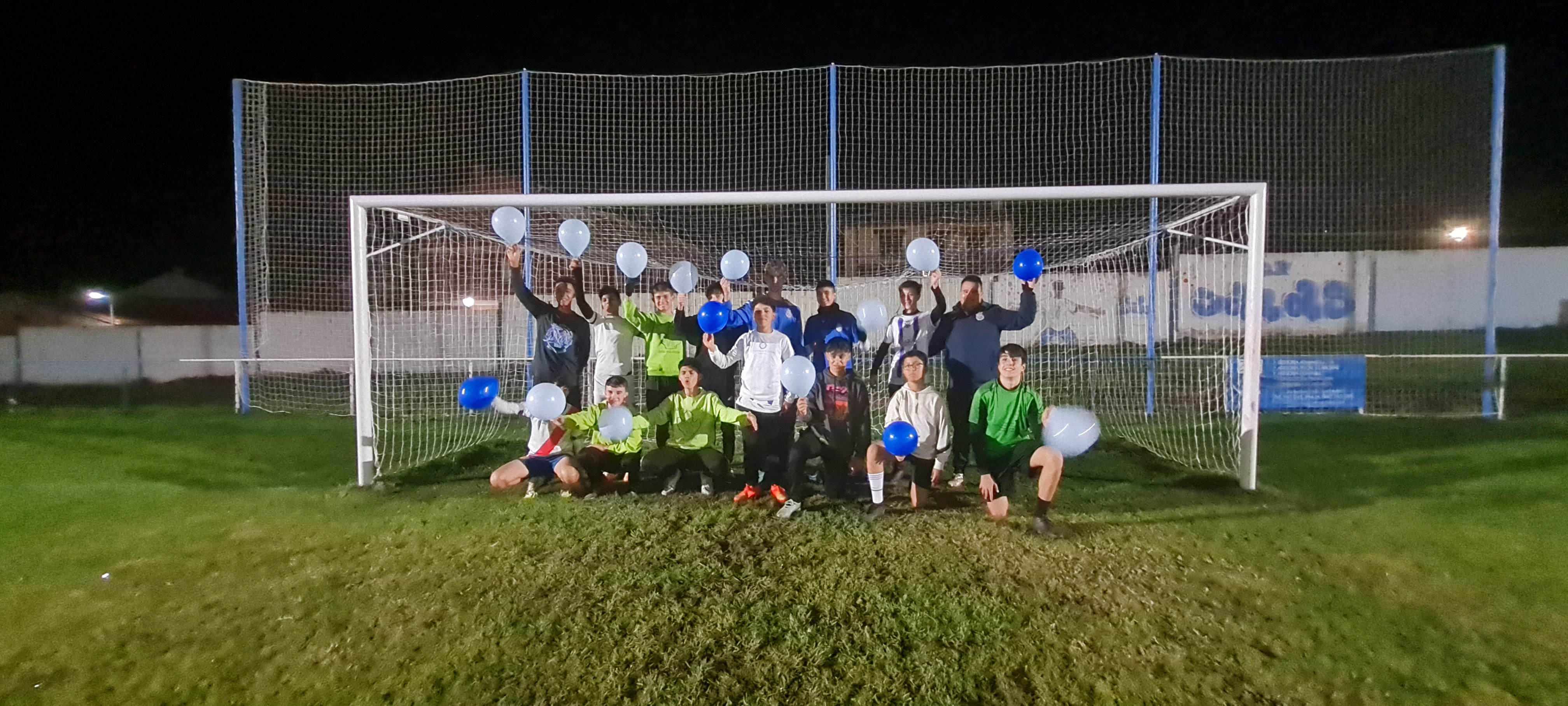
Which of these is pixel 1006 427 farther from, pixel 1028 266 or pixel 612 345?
pixel 612 345

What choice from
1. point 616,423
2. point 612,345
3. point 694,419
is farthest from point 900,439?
point 612,345

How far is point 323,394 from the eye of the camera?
956 centimetres

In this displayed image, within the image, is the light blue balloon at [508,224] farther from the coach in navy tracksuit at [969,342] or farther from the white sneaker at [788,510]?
the coach in navy tracksuit at [969,342]

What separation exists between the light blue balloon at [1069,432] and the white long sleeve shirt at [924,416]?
670 millimetres

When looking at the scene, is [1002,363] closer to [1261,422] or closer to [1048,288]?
[1048,288]

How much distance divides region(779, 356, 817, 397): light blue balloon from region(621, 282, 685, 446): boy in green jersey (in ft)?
3.70

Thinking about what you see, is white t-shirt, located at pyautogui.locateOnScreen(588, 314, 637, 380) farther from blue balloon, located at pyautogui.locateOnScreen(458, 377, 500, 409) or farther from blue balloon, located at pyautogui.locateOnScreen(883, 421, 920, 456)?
blue balloon, located at pyautogui.locateOnScreen(883, 421, 920, 456)

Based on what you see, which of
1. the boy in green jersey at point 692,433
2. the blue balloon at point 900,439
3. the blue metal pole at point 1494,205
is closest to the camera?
the blue balloon at point 900,439

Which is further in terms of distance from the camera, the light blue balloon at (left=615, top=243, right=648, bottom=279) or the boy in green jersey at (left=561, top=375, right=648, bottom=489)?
the light blue balloon at (left=615, top=243, right=648, bottom=279)

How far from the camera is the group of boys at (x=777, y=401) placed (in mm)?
4848

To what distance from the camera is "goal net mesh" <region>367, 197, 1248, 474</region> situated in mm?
7586

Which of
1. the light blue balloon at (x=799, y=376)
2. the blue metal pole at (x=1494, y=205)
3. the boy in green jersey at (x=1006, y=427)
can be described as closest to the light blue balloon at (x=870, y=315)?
the light blue balloon at (x=799, y=376)

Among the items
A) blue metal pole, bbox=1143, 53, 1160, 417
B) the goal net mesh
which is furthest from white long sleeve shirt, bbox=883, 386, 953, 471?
blue metal pole, bbox=1143, 53, 1160, 417

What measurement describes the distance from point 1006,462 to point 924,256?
1.73 metres
